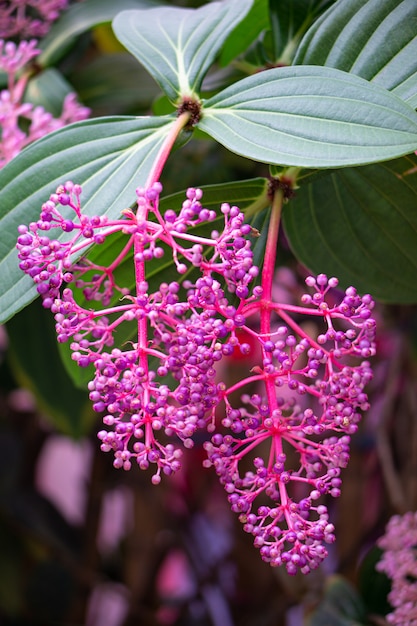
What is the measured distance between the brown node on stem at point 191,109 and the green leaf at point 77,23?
0.34m

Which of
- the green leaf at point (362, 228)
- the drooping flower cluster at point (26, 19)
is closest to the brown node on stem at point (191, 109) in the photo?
the green leaf at point (362, 228)

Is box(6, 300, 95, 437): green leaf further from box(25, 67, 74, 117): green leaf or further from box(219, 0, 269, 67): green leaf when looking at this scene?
box(219, 0, 269, 67): green leaf

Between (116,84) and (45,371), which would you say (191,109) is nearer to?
(116,84)

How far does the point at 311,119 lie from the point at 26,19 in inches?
Result: 21.3

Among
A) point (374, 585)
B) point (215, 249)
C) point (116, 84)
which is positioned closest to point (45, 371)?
point (116, 84)

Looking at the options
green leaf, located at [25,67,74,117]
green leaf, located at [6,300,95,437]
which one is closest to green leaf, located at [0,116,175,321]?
green leaf, located at [25,67,74,117]

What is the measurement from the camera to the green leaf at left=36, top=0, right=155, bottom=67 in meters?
0.77

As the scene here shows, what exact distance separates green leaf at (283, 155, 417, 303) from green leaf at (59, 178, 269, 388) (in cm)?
9

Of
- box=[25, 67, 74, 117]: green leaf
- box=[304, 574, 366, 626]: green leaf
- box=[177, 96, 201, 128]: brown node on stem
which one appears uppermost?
box=[25, 67, 74, 117]: green leaf

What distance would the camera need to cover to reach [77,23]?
0.78 meters

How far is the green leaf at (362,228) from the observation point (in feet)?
1.78

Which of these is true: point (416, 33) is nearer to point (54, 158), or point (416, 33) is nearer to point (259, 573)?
point (54, 158)

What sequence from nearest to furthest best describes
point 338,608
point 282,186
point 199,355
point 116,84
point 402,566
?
point 199,355 < point 282,186 < point 402,566 < point 338,608 < point 116,84

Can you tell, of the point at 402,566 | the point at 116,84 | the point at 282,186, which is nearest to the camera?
the point at 282,186
